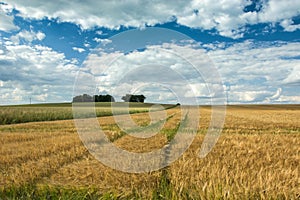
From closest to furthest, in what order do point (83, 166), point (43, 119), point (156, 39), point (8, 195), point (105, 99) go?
point (8, 195) < point (83, 166) < point (156, 39) < point (43, 119) < point (105, 99)

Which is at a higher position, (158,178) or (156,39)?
(156,39)

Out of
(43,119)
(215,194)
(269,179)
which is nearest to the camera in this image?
(215,194)

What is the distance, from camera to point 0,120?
25672mm

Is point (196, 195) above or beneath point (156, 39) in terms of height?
beneath

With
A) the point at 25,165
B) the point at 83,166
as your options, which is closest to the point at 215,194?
the point at 83,166

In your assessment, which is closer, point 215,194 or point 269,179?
point 215,194

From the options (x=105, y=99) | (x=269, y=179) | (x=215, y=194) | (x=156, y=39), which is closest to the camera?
(x=215, y=194)

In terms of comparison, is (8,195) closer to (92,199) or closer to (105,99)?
(92,199)

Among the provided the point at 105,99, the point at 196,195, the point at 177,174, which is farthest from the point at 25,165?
the point at 105,99

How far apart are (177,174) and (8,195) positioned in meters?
3.02

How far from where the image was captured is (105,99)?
264 ft

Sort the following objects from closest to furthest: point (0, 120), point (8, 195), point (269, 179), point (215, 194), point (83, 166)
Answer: point (215, 194) → point (269, 179) → point (8, 195) → point (83, 166) → point (0, 120)

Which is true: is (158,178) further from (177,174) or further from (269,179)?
(269,179)

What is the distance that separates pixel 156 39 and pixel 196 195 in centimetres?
1313
